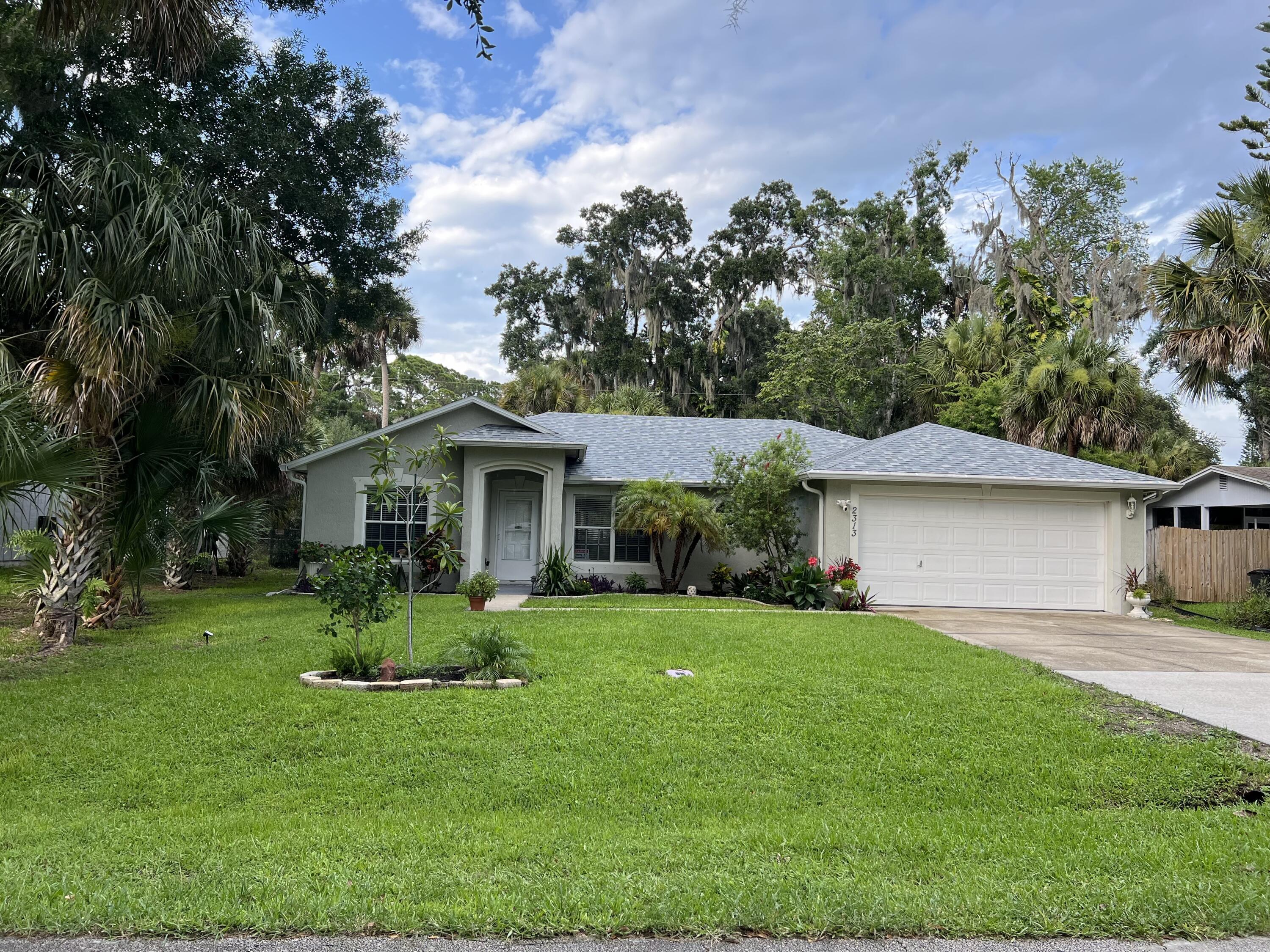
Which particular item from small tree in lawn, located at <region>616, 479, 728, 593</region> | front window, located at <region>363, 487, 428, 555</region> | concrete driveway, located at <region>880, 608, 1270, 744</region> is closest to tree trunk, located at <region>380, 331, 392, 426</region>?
front window, located at <region>363, 487, 428, 555</region>

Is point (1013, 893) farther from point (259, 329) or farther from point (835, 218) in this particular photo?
point (835, 218)

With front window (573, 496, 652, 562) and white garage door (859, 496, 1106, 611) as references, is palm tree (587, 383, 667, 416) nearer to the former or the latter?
front window (573, 496, 652, 562)

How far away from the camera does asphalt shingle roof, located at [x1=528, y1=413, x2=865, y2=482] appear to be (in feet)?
58.5

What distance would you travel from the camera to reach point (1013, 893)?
11.8 ft

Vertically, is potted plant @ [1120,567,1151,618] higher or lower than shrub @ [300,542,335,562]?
lower

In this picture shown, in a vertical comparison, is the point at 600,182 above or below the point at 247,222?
above

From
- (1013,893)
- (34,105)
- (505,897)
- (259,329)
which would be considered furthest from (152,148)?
(1013,893)

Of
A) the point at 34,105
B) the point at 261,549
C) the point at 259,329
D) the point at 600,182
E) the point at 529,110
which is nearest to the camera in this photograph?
the point at 259,329

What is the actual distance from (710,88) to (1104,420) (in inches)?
797

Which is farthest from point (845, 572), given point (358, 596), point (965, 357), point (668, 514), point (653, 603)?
point (965, 357)

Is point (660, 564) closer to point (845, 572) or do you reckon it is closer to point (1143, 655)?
point (845, 572)

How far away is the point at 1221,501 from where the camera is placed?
2136 centimetres

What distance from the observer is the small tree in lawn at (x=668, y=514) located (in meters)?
15.6

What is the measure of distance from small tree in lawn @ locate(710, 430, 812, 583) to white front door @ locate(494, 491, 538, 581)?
4.28 m
